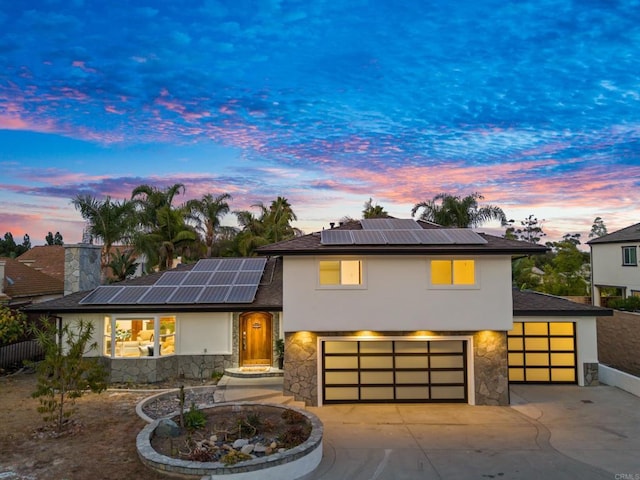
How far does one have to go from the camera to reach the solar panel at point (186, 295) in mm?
14156

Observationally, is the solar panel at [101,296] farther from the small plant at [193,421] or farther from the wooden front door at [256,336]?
the small plant at [193,421]

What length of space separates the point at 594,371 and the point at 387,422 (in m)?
8.96

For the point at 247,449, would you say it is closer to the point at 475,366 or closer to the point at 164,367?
the point at 164,367

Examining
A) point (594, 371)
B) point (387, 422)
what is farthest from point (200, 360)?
point (594, 371)

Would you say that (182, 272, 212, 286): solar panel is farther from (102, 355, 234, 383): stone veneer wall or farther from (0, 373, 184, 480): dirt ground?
(0, 373, 184, 480): dirt ground

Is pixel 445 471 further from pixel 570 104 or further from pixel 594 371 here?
pixel 570 104

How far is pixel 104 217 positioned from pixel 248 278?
969 cm

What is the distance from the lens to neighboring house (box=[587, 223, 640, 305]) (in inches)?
967

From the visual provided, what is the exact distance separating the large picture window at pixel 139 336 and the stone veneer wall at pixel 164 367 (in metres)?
0.24

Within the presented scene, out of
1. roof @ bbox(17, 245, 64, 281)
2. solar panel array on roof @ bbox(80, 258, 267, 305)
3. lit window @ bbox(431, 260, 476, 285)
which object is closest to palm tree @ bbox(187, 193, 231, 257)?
roof @ bbox(17, 245, 64, 281)

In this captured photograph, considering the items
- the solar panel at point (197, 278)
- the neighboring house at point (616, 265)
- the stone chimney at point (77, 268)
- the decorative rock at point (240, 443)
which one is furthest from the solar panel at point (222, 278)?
the neighboring house at point (616, 265)

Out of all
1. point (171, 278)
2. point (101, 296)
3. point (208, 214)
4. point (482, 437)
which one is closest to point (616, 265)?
point (482, 437)

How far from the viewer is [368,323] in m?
11.9

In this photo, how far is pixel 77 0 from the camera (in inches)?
486
